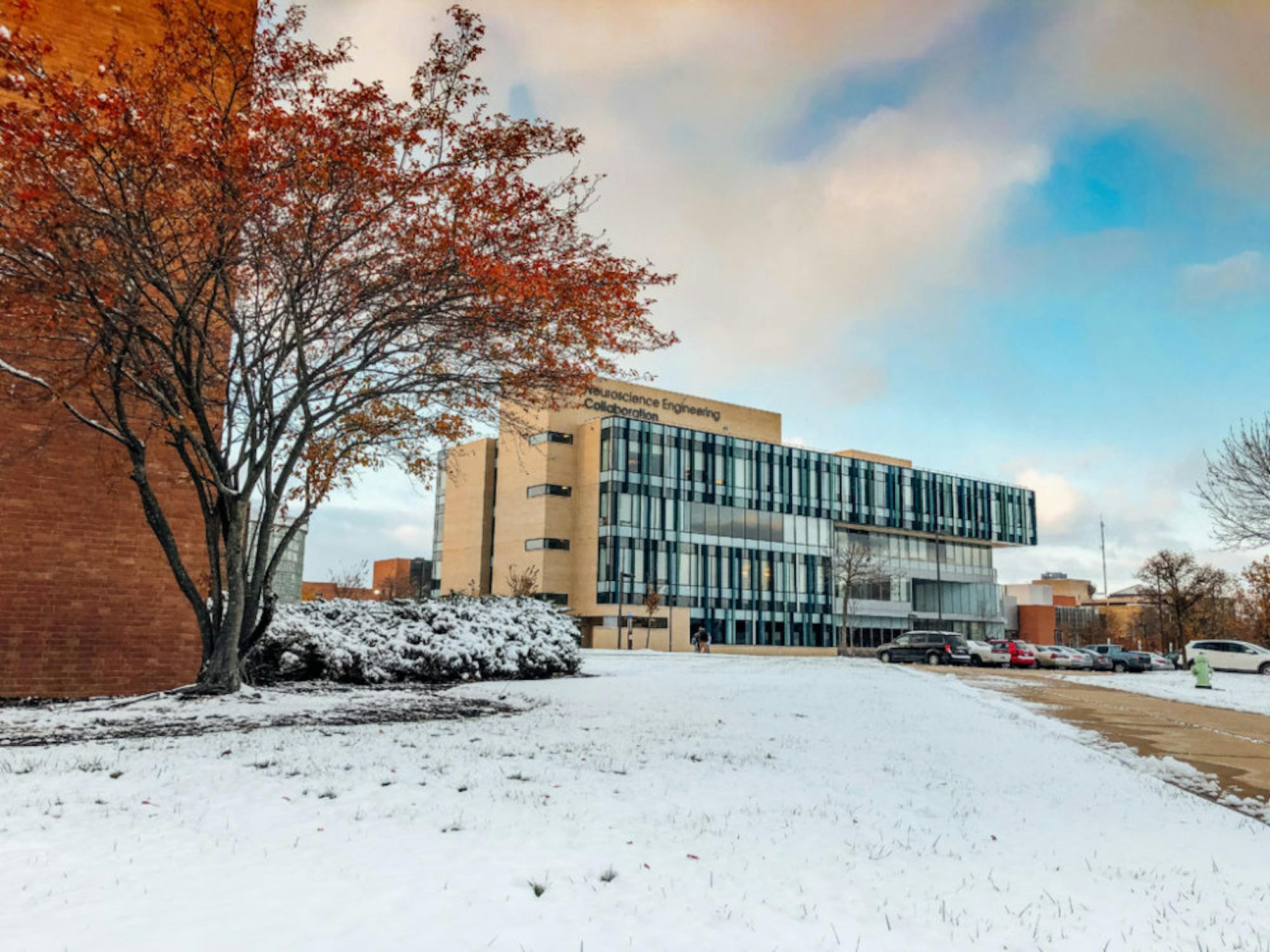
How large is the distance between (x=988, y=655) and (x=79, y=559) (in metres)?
39.5

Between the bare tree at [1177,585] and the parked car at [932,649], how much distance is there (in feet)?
82.7

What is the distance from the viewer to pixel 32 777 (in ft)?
23.2

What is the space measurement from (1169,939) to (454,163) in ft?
37.3

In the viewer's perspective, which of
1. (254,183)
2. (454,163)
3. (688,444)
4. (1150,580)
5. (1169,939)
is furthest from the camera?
(688,444)

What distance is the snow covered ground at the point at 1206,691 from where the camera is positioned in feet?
66.9

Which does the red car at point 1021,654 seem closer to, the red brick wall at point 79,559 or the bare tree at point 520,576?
the bare tree at point 520,576

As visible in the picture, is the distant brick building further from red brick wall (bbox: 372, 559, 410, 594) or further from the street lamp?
the street lamp

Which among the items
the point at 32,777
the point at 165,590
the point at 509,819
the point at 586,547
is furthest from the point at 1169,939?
the point at 586,547

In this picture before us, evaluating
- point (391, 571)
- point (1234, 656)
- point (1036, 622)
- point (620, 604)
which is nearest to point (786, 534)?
point (620, 604)

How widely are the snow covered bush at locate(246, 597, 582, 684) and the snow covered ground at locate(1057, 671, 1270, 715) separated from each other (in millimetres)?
14634

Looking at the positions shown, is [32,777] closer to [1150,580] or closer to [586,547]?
[586,547]

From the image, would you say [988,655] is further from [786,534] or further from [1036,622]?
[1036,622]

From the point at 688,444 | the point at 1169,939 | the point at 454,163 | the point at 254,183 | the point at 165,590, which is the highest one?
the point at 688,444

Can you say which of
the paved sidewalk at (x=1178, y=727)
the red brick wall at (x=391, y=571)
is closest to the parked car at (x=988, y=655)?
the paved sidewalk at (x=1178, y=727)
